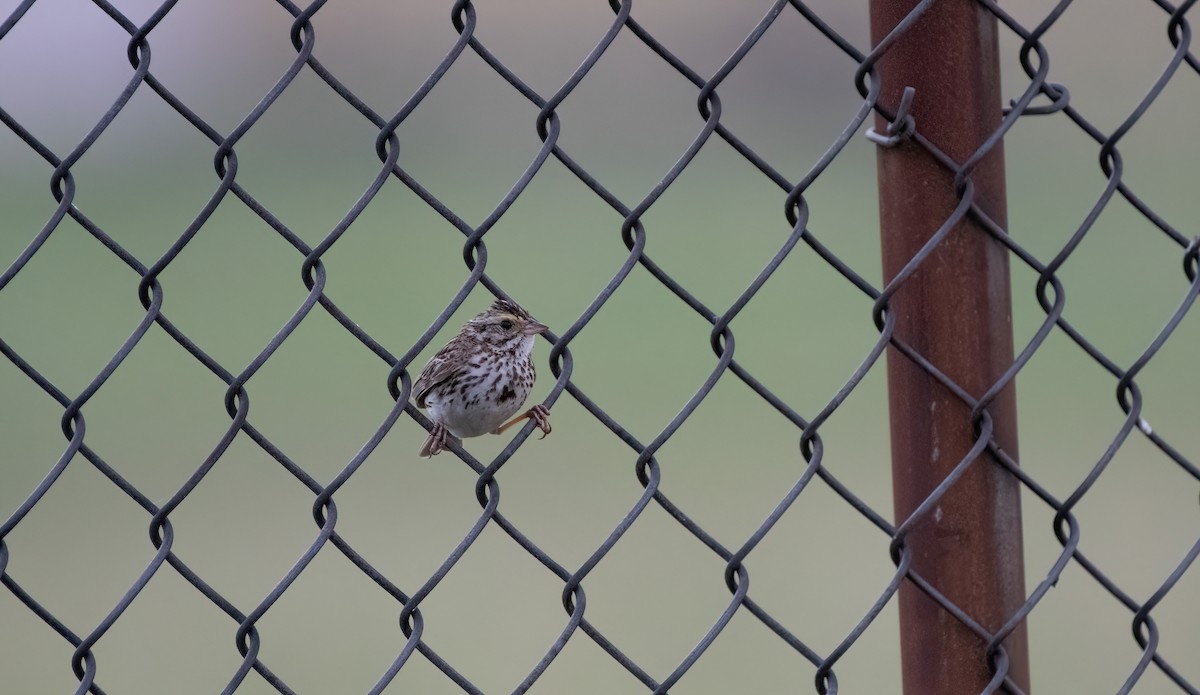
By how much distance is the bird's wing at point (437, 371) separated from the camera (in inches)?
155

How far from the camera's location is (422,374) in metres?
4.14

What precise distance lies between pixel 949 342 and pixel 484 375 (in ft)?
5.67

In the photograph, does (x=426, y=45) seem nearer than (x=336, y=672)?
No

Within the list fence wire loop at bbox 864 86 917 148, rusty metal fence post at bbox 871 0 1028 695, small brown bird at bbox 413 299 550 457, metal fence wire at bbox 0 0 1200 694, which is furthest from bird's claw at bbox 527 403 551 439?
small brown bird at bbox 413 299 550 457

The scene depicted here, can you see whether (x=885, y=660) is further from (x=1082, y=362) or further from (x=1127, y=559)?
(x=1082, y=362)

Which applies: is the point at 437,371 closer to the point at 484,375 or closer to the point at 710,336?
the point at 484,375

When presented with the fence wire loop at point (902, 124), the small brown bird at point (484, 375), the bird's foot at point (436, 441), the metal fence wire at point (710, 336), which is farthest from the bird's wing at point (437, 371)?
the fence wire loop at point (902, 124)

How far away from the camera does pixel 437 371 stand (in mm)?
4008

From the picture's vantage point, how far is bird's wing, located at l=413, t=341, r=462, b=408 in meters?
3.94

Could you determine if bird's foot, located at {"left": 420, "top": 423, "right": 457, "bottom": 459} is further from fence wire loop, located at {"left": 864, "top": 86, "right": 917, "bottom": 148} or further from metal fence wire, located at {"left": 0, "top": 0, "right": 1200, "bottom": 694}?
fence wire loop, located at {"left": 864, "top": 86, "right": 917, "bottom": 148}

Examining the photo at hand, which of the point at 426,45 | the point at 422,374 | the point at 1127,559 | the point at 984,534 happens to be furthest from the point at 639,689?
the point at 426,45

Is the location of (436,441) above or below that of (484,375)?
below

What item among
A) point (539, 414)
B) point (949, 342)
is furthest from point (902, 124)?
point (539, 414)

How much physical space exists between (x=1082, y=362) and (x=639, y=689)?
7095mm
